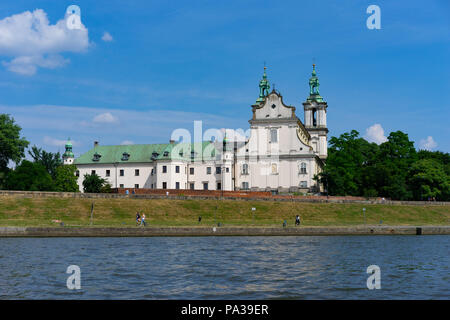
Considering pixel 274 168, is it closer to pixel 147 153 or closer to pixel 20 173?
pixel 147 153

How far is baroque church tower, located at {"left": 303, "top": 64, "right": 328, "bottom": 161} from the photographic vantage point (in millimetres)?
106562

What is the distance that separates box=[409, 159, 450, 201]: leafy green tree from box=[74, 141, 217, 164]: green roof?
37.5 meters

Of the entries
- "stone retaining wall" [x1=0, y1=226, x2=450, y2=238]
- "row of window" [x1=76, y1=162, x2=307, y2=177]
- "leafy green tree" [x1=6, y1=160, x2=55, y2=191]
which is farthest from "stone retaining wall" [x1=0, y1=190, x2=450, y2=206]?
"leafy green tree" [x1=6, y1=160, x2=55, y2=191]

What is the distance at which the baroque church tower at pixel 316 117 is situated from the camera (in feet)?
350

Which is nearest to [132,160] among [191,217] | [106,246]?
[191,217]

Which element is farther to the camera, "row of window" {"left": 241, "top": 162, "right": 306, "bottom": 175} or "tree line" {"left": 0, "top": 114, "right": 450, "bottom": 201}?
"row of window" {"left": 241, "top": 162, "right": 306, "bottom": 175}

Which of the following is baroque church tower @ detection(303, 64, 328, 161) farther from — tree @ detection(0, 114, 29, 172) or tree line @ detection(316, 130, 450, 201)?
tree @ detection(0, 114, 29, 172)

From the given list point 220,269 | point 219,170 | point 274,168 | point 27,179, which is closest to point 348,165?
point 274,168

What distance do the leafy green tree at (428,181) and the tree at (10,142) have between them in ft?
224

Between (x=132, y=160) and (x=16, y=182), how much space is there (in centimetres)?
2401

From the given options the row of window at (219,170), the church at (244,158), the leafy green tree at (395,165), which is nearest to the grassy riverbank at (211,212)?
the leafy green tree at (395,165)

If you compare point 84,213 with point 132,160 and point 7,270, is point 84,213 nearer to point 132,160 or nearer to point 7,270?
point 7,270

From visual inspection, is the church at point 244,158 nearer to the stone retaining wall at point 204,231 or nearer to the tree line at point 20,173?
the tree line at point 20,173

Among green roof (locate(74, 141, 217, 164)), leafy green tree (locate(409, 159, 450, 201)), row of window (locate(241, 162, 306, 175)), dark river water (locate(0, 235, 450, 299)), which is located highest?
green roof (locate(74, 141, 217, 164))
